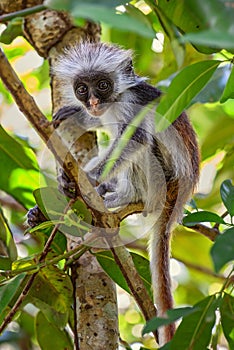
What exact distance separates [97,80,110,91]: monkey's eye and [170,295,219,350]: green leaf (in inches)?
70.0

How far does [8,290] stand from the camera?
1.82m

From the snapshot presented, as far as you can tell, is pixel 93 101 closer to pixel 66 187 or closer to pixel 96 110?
pixel 96 110

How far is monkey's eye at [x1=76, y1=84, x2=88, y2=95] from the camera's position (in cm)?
310

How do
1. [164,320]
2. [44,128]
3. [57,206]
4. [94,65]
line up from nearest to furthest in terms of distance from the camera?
[164,320] < [44,128] < [57,206] < [94,65]

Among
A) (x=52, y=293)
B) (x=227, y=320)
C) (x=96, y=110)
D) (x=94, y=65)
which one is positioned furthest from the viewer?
(x=94, y=65)

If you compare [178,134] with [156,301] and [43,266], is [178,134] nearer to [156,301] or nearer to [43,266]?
[156,301]

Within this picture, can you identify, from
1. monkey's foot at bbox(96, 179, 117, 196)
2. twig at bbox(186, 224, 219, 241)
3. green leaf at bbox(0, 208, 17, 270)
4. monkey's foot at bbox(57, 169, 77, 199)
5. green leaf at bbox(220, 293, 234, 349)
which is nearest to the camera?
green leaf at bbox(220, 293, 234, 349)

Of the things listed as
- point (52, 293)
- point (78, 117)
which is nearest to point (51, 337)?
point (52, 293)

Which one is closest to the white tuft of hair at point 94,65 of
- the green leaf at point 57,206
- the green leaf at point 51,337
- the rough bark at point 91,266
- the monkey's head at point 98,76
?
the monkey's head at point 98,76

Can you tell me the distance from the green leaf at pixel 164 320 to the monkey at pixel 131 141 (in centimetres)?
102

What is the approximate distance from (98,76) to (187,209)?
806 mm

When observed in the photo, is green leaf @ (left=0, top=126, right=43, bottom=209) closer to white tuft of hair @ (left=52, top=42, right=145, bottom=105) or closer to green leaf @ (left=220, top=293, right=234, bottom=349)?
white tuft of hair @ (left=52, top=42, right=145, bottom=105)

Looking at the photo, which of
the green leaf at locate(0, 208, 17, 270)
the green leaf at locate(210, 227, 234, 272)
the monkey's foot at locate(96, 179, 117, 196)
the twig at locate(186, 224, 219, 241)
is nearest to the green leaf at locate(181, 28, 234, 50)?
the green leaf at locate(210, 227, 234, 272)

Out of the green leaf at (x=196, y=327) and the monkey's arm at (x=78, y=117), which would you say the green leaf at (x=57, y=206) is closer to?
the monkey's arm at (x=78, y=117)
